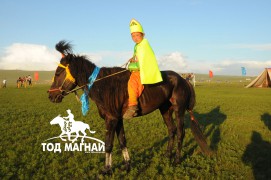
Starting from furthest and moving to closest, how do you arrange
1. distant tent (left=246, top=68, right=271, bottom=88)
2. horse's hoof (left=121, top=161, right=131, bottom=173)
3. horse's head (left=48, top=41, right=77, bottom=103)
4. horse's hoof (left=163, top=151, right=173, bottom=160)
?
distant tent (left=246, top=68, right=271, bottom=88) < horse's hoof (left=163, top=151, right=173, bottom=160) < horse's hoof (left=121, top=161, right=131, bottom=173) < horse's head (left=48, top=41, right=77, bottom=103)

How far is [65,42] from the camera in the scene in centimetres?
590

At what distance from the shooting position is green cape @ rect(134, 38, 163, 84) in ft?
19.8

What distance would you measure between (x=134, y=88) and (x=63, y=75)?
1.73 metres

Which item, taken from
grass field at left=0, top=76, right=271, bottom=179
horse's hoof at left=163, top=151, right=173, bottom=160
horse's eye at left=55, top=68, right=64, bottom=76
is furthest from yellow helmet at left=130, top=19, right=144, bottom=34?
horse's hoof at left=163, top=151, right=173, bottom=160

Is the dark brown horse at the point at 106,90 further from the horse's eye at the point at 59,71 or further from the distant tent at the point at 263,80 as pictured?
the distant tent at the point at 263,80

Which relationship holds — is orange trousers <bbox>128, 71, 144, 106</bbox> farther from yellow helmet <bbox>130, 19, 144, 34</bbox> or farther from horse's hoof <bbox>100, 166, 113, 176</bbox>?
horse's hoof <bbox>100, 166, 113, 176</bbox>

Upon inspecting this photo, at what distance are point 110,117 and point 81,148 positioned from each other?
316 centimetres

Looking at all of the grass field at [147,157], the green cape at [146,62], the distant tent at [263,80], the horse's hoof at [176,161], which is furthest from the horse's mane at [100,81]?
the distant tent at [263,80]

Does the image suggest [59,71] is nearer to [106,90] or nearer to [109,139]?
[106,90]

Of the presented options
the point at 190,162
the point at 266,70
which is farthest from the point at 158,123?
the point at 266,70

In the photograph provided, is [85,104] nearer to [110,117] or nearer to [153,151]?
[110,117]

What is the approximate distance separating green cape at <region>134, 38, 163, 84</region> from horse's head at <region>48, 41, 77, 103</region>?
1617 millimetres

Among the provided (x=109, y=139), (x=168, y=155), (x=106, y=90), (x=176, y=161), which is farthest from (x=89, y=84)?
(x=168, y=155)

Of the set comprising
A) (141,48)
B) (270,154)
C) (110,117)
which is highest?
(141,48)
